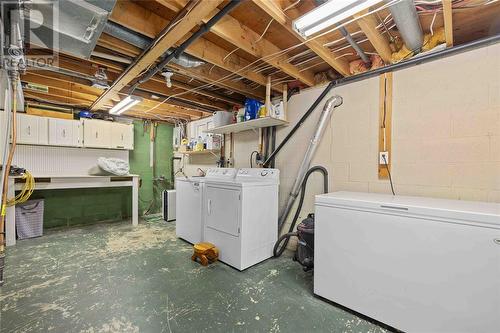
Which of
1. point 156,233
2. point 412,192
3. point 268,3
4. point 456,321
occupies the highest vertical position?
→ point 268,3

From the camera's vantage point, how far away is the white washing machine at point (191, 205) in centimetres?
314

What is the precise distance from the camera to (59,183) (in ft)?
11.5

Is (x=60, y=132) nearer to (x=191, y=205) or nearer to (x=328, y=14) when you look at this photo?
(x=191, y=205)

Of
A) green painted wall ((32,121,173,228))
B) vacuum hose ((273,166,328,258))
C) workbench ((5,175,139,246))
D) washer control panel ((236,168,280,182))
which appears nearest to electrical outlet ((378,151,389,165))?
vacuum hose ((273,166,328,258))

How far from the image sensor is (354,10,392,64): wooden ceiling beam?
5.24 ft

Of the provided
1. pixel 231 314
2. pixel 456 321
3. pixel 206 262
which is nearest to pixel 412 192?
pixel 456 321

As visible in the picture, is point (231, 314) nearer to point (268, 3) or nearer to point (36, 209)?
point (268, 3)

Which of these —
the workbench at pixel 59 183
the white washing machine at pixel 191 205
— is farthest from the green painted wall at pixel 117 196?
the white washing machine at pixel 191 205

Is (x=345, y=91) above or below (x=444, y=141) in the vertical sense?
above

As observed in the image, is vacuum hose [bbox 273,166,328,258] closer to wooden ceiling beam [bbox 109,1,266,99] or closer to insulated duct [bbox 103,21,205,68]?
wooden ceiling beam [bbox 109,1,266,99]

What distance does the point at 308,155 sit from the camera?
2.72 meters

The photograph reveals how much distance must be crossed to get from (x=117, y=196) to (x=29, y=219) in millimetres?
1431

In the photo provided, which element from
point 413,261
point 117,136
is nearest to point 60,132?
point 117,136

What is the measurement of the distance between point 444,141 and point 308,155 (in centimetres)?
127
